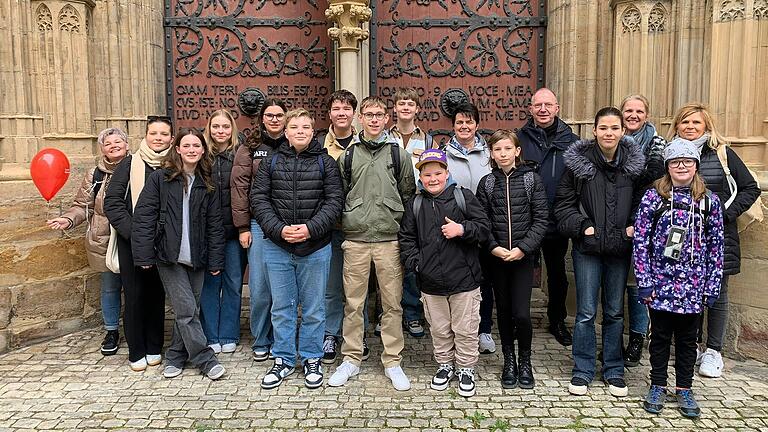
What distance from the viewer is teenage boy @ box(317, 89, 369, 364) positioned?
4.28 metres

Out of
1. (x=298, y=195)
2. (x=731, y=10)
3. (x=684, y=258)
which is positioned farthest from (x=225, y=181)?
(x=731, y=10)

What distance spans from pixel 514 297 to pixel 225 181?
1.99 meters

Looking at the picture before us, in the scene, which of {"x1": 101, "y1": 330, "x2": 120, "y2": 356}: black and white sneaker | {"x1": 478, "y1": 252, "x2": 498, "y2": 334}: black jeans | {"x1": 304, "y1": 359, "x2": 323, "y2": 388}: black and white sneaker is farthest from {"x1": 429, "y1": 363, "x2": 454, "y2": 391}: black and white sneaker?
{"x1": 101, "y1": 330, "x2": 120, "y2": 356}: black and white sneaker

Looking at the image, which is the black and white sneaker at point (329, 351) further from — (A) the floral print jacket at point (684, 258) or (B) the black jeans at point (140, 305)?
(A) the floral print jacket at point (684, 258)

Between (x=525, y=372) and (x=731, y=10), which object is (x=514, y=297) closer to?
(x=525, y=372)

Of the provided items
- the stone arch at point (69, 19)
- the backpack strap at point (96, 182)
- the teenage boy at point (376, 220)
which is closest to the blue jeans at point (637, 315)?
the teenage boy at point (376, 220)

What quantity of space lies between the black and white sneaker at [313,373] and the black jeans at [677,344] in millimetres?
1914

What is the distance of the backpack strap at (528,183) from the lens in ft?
12.9

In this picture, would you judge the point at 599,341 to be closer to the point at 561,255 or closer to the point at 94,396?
the point at 561,255

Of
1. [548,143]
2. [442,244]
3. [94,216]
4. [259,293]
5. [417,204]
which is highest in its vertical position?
[548,143]

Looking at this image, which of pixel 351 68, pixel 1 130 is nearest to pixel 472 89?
Answer: pixel 351 68

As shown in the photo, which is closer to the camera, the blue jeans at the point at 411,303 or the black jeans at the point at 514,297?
the black jeans at the point at 514,297

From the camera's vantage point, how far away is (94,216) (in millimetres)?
4531

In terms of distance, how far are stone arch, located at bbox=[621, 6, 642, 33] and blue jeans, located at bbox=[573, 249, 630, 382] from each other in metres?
2.22
